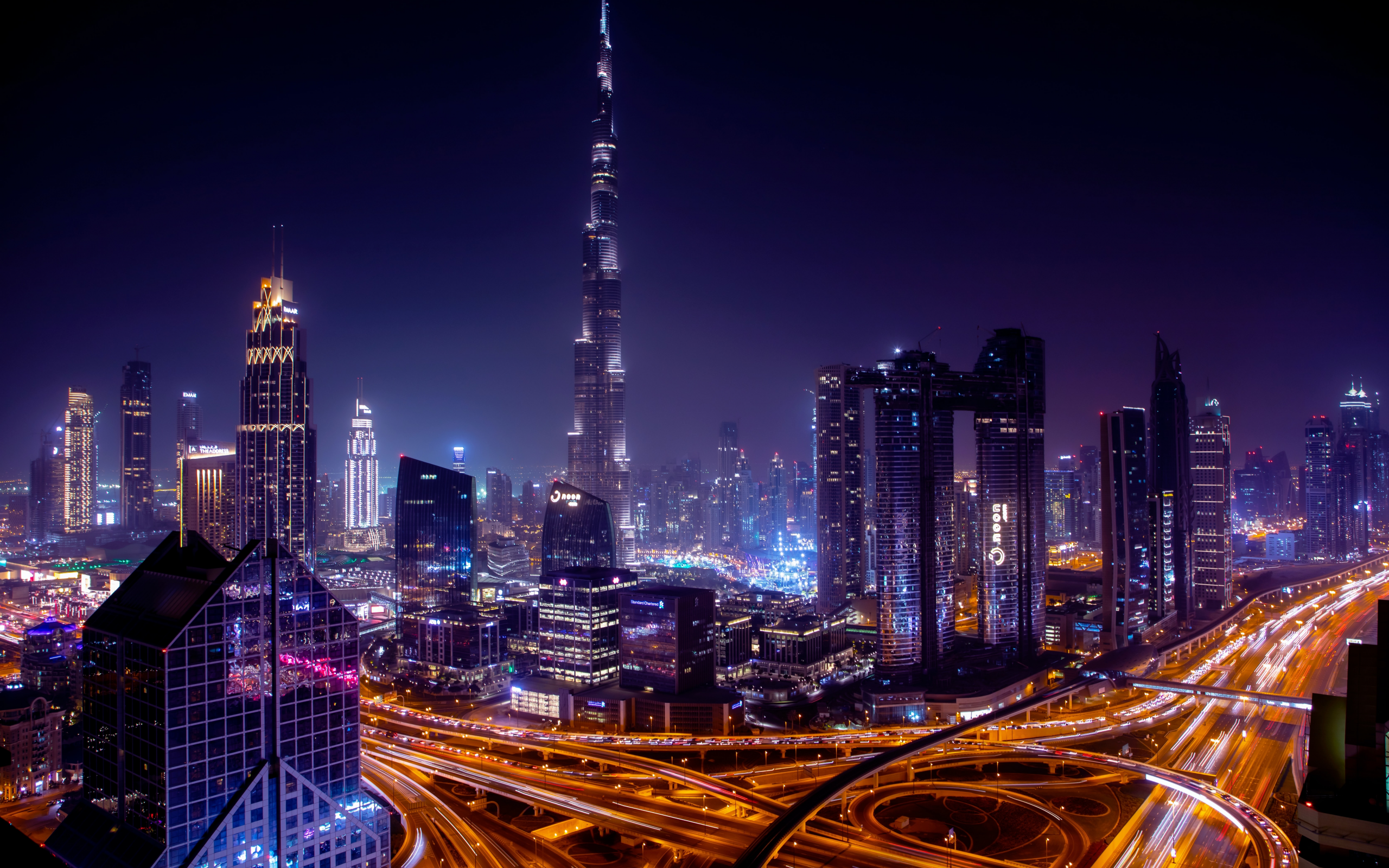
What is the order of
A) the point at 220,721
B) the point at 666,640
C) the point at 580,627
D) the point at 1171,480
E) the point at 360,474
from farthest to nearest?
the point at 360,474 → the point at 1171,480 → the point at 580,627 → the point at 666,640 → the point at 220,721

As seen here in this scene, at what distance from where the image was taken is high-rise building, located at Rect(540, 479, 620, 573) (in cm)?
7869

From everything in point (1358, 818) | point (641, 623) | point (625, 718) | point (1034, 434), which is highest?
point (1034, 434)

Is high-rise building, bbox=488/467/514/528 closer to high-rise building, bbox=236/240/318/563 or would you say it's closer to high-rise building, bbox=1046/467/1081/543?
high-rise building, bbox=236/240/318/563

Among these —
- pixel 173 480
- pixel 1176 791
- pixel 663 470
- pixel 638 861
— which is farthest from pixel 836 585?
pixel 173 480

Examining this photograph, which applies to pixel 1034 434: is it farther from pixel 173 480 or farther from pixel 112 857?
pixel 173 480

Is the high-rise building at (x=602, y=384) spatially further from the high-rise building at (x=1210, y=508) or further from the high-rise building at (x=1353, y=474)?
the high-rise building at (x=1353, y=474)

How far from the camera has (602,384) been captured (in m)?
123

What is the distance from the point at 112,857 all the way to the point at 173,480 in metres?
124

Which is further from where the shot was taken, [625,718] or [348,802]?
[625,718]

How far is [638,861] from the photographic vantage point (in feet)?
85.2

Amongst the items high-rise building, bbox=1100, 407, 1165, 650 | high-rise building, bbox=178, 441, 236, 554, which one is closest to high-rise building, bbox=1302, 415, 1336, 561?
high-rise building, bbox=1100, 407, 1165, 650

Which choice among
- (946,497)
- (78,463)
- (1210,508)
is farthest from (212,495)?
(1210,508)

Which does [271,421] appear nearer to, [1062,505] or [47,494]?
[47,494]

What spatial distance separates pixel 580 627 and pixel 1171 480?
5462cm
